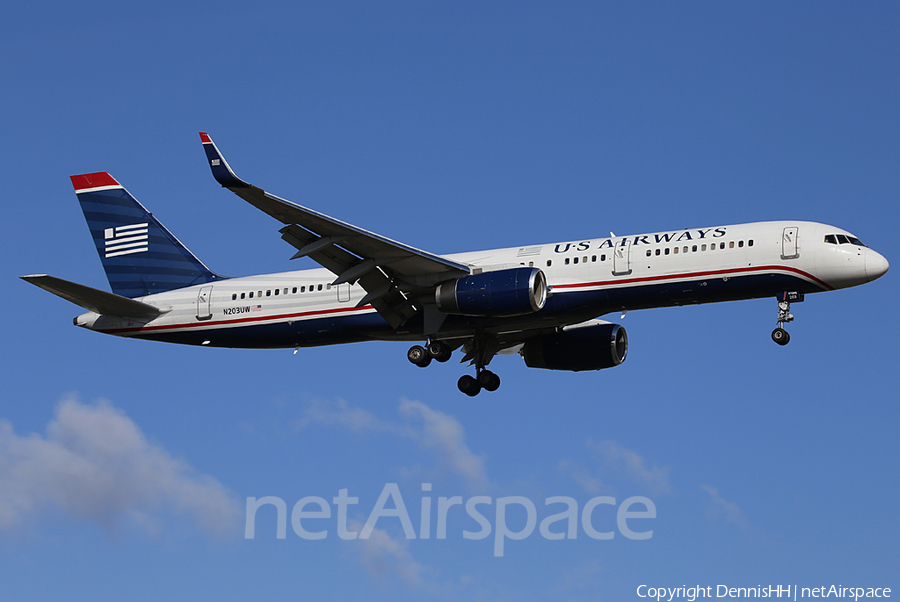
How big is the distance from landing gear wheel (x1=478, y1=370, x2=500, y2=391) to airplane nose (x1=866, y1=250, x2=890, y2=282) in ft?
43.5

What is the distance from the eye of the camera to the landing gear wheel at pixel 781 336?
34.6 m

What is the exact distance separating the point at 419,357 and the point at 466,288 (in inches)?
155

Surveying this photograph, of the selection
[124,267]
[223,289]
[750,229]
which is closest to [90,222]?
[124,267]

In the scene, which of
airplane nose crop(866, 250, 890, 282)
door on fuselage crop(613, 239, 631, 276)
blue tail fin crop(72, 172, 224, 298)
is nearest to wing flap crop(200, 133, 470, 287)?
door on fuselage crop(613, 239, 631, 276)

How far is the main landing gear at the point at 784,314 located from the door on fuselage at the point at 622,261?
4.82 metres

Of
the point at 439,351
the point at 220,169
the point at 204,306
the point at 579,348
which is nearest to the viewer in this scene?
the point at 220,169

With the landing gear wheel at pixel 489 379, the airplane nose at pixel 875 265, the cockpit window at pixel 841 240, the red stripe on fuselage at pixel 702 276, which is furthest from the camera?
the landing gear wheel at pixel 489 379

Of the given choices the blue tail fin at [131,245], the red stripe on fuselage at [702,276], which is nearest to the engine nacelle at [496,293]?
the red stripe on fuselage at [702,276]

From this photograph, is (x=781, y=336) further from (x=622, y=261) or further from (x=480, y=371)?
(x=480, y=371)

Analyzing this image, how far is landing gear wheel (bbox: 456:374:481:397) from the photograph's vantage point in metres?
40.2

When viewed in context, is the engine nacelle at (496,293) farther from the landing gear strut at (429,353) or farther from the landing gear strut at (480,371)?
the landing gear strut at (480,371)

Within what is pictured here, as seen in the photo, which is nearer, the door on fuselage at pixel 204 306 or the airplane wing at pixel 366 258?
the airplane wing at pixel 366 258

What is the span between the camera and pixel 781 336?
34625mm

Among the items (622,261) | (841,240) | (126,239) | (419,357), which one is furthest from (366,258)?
(841,240)
